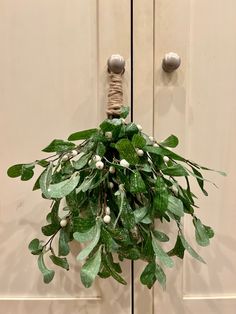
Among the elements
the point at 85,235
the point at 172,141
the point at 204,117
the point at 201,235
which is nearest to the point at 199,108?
the point at 204,117

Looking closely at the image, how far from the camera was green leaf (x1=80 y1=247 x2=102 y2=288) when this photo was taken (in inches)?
18.8

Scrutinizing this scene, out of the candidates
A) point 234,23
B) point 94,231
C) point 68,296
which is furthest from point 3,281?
point 234,23

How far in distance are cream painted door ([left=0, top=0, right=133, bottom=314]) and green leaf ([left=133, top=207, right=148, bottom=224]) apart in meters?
0.18

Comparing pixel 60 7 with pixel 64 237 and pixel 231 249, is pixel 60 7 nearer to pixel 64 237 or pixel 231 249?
pixel 64 237

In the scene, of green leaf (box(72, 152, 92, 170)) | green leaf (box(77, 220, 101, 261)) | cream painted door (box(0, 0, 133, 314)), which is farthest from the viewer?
cream painted door (box(0, 0, 133, 314))

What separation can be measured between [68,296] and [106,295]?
77 mm

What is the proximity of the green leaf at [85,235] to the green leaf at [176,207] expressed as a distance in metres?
0.12

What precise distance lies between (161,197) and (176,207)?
30mm

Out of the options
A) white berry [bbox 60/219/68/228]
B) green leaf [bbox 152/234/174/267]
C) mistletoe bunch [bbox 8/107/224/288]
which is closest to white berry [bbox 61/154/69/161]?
mistletoe bunch [bbox 8/107/224/288]

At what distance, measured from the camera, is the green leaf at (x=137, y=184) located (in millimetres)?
533

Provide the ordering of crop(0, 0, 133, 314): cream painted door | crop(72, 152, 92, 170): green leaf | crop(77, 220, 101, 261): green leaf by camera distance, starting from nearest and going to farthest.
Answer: crop(77, 220, 101, 261): green leaf → crop(72, 152, 92, 170): green leaf → crop(0, 0, 133, 314): cream painted door

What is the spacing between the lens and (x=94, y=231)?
508mm

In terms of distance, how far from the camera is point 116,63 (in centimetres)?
66

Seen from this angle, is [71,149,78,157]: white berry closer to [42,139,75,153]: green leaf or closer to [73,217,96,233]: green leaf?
[42,139,75,153]: green leaf
